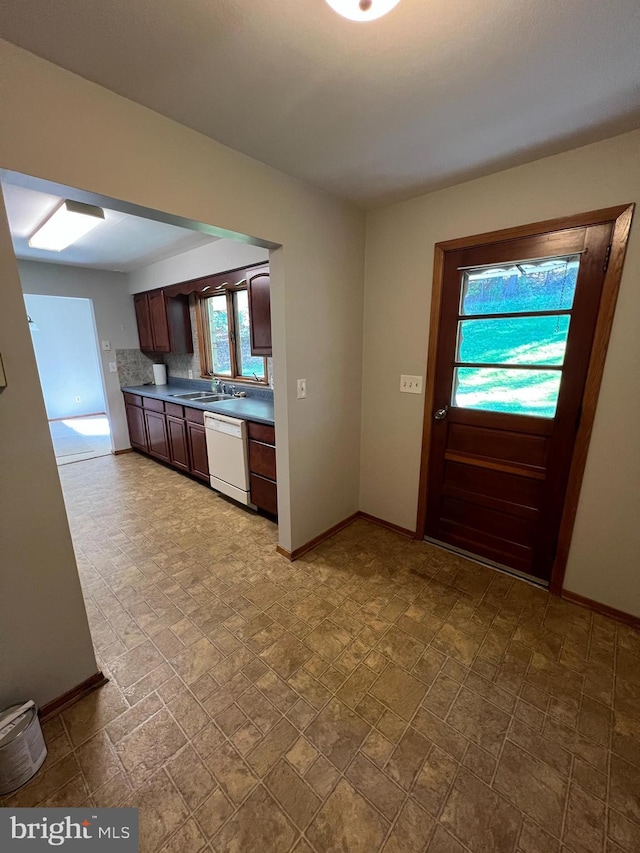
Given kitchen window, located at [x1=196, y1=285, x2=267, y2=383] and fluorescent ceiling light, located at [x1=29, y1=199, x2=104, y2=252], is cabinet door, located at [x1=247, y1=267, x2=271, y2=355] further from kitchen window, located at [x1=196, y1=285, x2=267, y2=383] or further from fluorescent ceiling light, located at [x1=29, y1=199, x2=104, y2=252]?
fluorescent ceiling light, located at [x1=29, y1=199, x2=104, y2=252]

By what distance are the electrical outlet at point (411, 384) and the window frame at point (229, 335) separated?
61.8 inches

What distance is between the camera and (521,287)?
74.9 inches

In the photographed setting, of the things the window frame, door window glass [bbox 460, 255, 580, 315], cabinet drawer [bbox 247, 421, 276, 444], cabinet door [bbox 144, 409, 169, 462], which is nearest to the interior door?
door window glass [bbox 460, 255, 580, 315]

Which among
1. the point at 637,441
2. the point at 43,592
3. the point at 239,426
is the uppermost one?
the point at 637,441

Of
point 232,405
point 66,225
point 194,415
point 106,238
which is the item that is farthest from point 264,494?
point 106,238

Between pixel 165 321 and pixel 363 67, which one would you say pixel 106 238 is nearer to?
pixel 165 321

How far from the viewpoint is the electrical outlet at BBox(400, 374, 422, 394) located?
92.7 inches

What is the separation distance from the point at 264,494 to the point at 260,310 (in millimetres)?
1582

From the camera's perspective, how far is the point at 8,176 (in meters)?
1.09

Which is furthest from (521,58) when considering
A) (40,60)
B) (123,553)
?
(123,553)

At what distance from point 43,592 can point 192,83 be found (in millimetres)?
1979

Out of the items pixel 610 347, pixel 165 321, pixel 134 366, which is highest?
pixel 165 321

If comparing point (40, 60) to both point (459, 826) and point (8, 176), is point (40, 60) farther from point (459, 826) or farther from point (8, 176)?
point (459, 826)

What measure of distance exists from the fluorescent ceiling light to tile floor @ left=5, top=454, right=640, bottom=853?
2.37 metres
